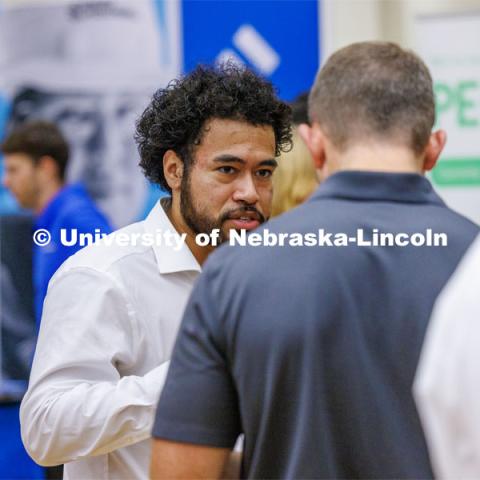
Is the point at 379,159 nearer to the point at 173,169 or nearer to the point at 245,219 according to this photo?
the point at 245,219

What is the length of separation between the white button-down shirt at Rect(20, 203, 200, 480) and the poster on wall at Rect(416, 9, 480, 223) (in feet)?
9.58

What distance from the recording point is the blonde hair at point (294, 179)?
11.8 ft

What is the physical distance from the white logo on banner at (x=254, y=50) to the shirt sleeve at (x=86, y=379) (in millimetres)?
3081

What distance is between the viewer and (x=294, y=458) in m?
1.87

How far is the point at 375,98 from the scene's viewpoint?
1881 millimetres

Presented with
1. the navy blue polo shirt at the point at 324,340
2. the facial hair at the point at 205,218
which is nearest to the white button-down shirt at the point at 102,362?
the facial hair at the point at 205,218

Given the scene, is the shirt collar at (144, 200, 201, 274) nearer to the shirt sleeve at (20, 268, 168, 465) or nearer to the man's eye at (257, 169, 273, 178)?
the shirt sleeve at (20, 268, 168, 465)

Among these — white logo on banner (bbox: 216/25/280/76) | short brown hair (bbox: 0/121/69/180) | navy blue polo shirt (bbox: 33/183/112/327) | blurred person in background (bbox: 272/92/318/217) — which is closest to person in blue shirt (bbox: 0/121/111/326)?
short brown hair (bbox: 0/121/69/180)

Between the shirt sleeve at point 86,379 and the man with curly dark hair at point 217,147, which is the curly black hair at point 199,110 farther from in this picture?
the shirt sleeve at point 86,379

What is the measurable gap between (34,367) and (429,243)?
3.44 feet

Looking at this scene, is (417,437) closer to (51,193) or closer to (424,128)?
(424,128)

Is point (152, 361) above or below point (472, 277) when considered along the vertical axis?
below

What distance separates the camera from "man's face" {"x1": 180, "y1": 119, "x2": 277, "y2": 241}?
8.76 ft

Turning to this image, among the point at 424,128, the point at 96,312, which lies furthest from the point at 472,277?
the point at 96,312
